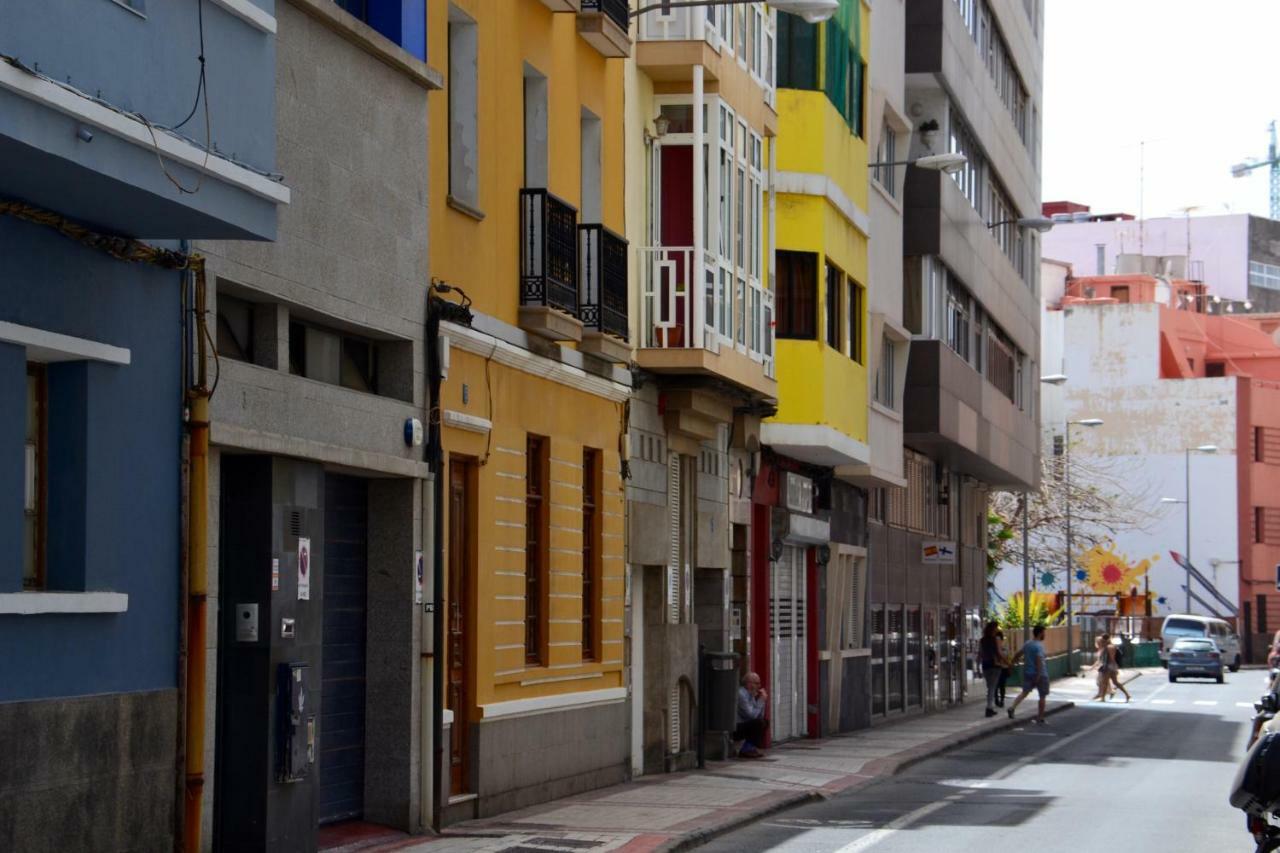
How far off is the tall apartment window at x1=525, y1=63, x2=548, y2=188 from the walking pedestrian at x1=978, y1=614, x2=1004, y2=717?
24.2 meters

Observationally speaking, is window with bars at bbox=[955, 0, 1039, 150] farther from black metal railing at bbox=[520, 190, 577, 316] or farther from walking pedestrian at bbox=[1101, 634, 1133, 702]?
black metal railing at bbox=[520, 190, 577, 316]

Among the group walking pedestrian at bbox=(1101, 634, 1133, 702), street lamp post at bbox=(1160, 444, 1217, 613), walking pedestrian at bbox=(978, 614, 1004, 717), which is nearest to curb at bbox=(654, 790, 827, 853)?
walking pedestrian at bbox=(978, 614, 1004, 717)

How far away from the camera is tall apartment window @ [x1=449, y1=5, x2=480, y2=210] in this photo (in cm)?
1803

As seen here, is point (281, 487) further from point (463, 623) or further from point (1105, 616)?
point (1105, 616)

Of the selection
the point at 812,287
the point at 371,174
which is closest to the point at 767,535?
the point at 812,287

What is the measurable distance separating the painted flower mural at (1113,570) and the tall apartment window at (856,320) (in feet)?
210

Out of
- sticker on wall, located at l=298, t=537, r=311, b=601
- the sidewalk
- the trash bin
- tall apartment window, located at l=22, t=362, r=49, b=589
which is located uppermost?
tall apartment window, located at l=22, t=362, r=49, b=589

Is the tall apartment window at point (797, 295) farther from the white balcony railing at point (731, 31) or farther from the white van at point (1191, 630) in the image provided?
the white van at point (1191, 630)

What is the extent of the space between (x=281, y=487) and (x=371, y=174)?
2746mm

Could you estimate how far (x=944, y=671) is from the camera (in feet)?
155

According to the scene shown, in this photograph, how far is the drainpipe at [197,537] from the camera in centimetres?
1288

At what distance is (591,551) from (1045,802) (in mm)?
Result: 5108

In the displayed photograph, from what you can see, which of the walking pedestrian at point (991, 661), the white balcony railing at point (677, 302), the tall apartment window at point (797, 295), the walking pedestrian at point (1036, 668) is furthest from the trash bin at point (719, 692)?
the walking pedestrian at point (991, 661)

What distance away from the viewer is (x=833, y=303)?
31328 mm
